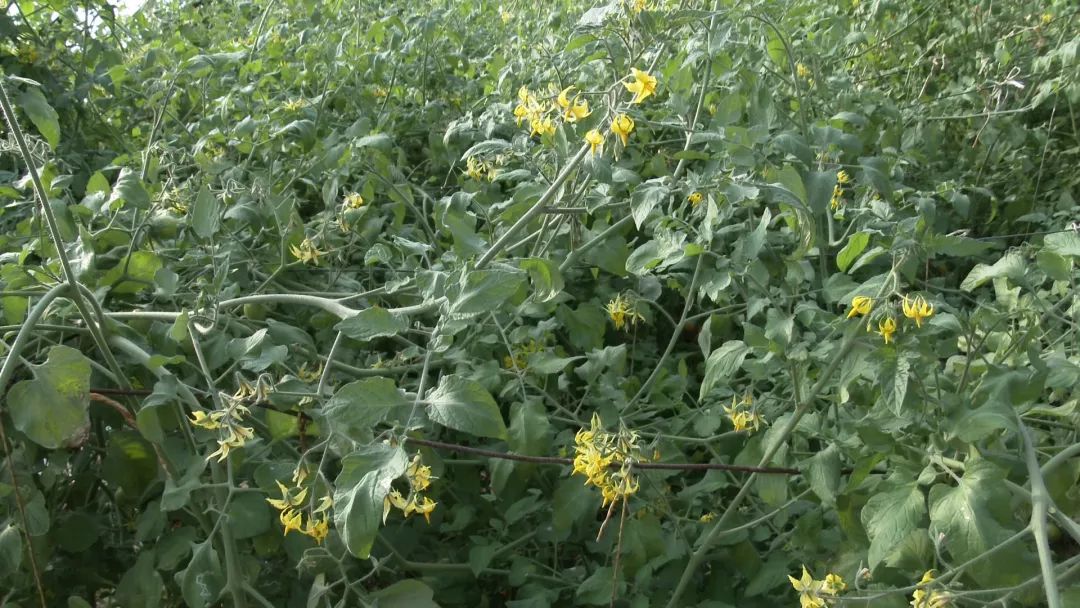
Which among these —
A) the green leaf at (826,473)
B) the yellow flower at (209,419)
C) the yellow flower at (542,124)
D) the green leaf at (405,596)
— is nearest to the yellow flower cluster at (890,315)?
the green leaf at (826,473)

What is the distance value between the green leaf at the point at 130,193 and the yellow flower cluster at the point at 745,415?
1107 millimetres

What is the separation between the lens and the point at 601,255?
71.9 inches

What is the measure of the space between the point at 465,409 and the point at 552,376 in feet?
2.52

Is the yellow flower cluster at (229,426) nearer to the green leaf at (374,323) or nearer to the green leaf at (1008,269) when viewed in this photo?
the green leaf at (374,323)

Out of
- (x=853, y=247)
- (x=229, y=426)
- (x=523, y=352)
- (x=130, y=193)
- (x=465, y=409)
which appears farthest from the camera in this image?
(x=523, y=352)

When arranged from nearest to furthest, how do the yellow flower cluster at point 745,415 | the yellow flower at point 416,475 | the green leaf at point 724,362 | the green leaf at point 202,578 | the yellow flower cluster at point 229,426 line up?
the yellow flower at point 416,475, the yellow flower cluster at point 229,426, the green leaf at point 202,578, the green leaf at point 724,362, the yellow flower cluster at point 745,415

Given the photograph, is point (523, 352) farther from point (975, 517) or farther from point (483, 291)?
point (975, 517)

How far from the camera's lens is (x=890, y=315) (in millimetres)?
1243

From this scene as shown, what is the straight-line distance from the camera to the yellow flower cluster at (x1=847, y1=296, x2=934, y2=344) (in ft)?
3.97

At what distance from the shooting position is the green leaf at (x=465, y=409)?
116cm

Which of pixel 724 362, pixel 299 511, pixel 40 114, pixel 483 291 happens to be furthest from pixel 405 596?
pixel 40 114

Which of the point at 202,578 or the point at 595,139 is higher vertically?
the point at 595,139

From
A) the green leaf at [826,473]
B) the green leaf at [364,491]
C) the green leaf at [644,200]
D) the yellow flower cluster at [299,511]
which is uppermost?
the green leaf at [364,491]

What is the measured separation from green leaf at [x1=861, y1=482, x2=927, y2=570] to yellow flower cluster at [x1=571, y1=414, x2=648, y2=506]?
330 millimetres
